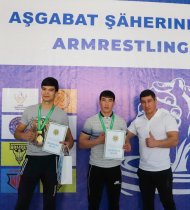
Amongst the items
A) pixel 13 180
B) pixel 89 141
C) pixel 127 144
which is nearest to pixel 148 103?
pixel 127 144

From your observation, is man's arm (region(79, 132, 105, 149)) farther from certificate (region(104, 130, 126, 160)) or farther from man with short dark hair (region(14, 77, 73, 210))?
man with short dark hair (region(14, 77, 73, 210))

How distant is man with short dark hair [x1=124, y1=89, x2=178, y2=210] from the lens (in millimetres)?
2609

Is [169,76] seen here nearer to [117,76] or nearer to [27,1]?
[117,76]

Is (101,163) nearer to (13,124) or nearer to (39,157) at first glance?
(39,157)

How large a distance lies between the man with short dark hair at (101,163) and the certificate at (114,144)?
0.06 m

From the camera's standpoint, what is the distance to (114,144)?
264 centimetres

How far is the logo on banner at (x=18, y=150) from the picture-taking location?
310cm

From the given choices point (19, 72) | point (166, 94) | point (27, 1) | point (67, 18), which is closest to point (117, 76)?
point (166, 94)

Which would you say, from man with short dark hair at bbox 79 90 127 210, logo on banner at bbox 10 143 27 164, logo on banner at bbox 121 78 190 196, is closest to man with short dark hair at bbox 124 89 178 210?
man with short dark hair at bbox 79 90 127 210

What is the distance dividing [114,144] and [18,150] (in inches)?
45.0

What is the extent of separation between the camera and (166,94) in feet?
10.8

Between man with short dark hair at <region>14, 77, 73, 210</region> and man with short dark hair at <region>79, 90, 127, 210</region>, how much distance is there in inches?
10.6

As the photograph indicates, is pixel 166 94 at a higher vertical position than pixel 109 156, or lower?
higher

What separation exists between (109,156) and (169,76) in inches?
51.5
